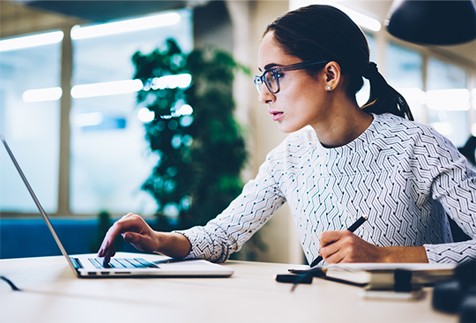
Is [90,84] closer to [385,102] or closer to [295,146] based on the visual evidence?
[295,146]

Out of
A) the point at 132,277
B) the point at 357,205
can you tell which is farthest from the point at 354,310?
the point at 357,205

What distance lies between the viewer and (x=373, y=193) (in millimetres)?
1537

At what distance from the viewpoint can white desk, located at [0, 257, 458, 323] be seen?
792 millimetres

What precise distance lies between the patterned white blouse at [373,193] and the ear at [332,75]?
15 centimetres

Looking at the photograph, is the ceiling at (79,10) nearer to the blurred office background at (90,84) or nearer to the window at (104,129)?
the blurred office background at (90,84)

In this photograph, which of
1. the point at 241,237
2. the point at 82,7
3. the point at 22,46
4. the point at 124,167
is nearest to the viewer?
the point at 241,237

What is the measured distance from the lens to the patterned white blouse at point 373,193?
144cm

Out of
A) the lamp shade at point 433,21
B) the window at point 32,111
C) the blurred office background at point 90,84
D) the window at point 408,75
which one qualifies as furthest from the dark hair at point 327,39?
the window at point 32,111

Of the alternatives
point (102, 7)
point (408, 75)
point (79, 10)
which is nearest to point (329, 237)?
point (102, 7)

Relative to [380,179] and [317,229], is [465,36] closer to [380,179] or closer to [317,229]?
[380,179]

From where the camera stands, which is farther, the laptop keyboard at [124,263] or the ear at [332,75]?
the ear at [332,75]

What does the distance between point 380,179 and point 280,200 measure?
0.35m

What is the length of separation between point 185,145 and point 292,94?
2.86 meters

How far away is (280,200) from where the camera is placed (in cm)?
→ 178
